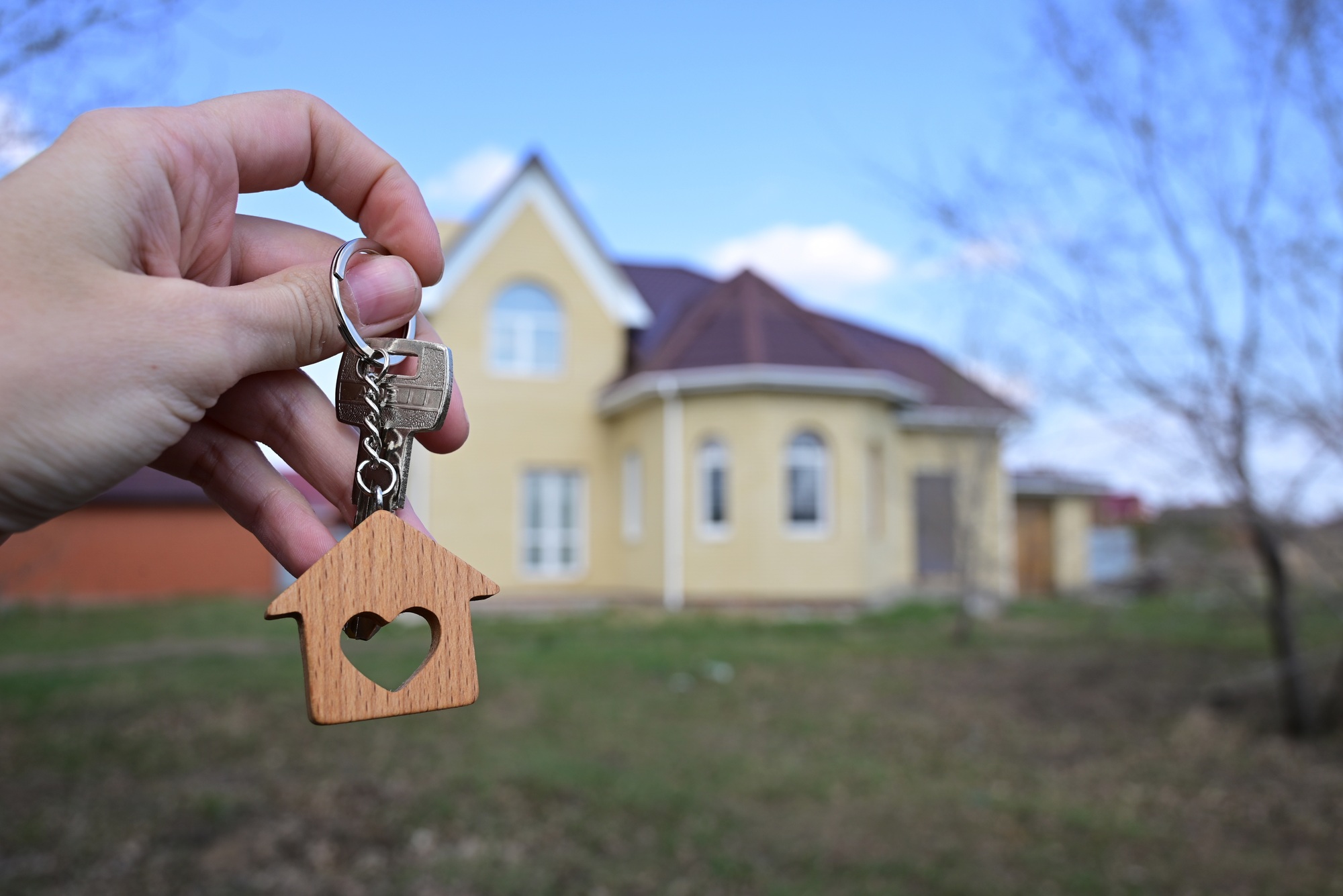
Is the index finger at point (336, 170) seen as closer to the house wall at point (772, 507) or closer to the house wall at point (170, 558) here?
the house wall at point (772, 507)

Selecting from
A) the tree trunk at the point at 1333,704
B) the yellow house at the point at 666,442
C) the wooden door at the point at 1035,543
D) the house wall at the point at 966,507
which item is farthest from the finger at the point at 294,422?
the wooden door at the point at 1035,543

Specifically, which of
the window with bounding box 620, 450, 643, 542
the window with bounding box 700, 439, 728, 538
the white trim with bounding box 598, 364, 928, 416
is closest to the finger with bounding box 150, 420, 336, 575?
the white trim with bounding box 598, 364, 928, 416

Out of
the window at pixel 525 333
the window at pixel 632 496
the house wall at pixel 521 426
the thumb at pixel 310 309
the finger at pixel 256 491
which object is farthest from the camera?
the window at pixel 632 496

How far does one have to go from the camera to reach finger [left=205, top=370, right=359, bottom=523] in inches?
43.8

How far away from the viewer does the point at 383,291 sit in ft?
3.47

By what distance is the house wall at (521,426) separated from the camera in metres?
17.7

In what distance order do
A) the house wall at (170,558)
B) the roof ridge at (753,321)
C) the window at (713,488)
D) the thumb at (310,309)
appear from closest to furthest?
the thumb at (310,309) < the roof ridge at (753,321) < the window at (713,488) < the house wall at (170,558)

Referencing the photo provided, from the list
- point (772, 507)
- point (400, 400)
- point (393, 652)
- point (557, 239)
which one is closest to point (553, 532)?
point (772, 507)

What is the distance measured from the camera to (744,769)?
23.3ft

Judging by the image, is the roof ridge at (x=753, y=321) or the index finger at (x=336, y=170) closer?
the index finger at (x=336, y=170)

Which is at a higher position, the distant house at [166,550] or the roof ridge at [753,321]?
the roof ridge at [753,321]

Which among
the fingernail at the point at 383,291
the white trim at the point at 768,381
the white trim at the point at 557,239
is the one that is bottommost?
the fingernail at the point at 383,291

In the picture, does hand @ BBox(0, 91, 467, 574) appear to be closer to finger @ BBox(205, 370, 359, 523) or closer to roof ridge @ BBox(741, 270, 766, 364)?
finger @ BBox(205, 370, 359, 523)

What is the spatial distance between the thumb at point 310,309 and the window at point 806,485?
632 inches
